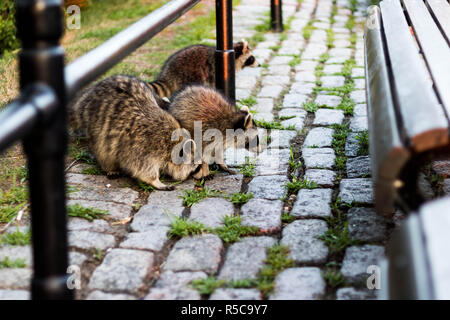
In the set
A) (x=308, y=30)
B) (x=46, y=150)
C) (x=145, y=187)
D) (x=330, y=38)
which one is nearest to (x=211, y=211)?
(x=145, y=187)

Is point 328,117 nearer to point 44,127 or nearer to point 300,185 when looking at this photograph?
point 300,185

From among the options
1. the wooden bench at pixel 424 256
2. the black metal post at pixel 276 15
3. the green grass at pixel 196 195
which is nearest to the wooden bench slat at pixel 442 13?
the green grass at pixel 196 195

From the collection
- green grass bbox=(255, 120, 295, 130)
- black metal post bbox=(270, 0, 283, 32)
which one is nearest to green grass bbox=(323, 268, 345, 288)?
green grass bbox=(255, 120, 295, 130)

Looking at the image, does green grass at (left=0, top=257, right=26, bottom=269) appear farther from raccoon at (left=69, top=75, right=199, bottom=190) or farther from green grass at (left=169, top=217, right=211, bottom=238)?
raccoon at (left=69, top=75, right=199, bottom=190)

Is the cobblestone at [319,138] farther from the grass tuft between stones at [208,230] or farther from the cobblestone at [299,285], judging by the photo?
the cobblestone at [299,285]

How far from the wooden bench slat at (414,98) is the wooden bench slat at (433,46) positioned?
60 mm

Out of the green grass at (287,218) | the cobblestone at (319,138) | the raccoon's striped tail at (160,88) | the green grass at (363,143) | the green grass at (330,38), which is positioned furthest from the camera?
the green grass at (330,38)

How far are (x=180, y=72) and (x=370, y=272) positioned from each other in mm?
3449

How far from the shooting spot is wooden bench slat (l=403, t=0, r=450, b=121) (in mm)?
2516

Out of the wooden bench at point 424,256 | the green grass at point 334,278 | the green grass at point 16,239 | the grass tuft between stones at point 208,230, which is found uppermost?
the wooden bench at point 424,256

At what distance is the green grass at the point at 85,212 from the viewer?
3428 mm

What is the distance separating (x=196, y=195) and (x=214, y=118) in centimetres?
88

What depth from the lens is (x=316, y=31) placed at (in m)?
8.20

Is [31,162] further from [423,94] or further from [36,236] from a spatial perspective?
[423,94]
